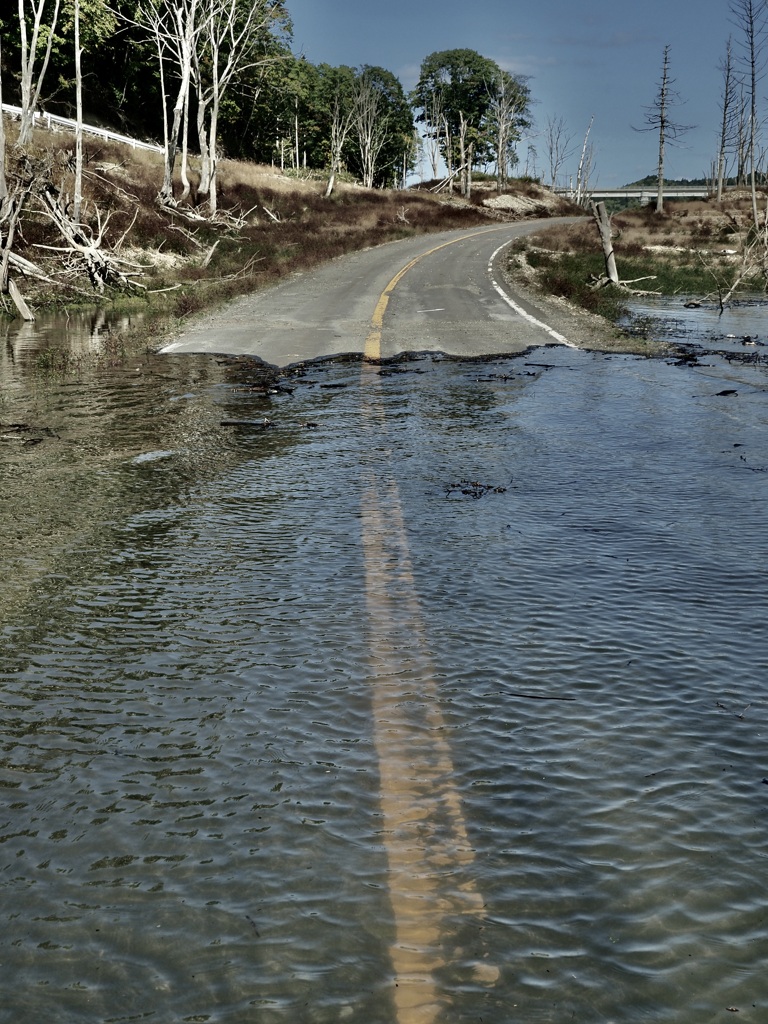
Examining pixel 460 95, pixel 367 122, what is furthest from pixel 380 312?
pixel 460 95

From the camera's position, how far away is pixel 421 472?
7.81m

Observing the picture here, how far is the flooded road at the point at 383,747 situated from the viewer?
7.82ft

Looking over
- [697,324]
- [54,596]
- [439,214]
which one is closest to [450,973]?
[54,596]

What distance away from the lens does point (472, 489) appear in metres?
7.26

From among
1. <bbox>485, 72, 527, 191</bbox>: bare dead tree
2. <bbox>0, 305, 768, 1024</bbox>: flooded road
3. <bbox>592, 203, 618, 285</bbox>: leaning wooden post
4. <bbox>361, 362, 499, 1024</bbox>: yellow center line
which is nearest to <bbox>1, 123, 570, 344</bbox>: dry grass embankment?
<bbox>592, 203, 618, 285</bbox>: leaning wooden post

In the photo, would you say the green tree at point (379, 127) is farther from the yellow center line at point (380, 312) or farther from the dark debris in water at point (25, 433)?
the dark debris in water at point (25, 433)

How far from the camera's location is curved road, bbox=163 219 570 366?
51.8 ft

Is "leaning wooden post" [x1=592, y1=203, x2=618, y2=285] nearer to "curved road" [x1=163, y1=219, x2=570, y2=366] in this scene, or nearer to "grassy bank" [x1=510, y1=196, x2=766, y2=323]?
"grassy bank" [x1=510, y1=196, x2=766, y2=323]

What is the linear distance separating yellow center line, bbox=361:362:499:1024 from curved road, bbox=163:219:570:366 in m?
10.2

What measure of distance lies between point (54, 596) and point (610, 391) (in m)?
8.33

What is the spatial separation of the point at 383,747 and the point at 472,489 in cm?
401

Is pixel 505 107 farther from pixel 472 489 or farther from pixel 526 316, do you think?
pixel 472 489

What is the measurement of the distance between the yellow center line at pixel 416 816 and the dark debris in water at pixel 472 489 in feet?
7.03

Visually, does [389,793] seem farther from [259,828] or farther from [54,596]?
[54,596]
